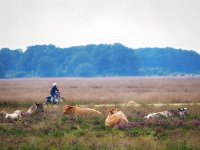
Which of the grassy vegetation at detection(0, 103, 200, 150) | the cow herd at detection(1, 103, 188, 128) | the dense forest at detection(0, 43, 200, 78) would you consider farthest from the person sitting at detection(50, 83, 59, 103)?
the dense forest at detection(0, 43, 200, 78)

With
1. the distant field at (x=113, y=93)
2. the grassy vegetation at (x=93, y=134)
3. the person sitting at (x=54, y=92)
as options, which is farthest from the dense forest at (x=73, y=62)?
the grassy vegetation at (x=93, y=134)

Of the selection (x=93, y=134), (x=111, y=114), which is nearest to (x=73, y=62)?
(x=111, y=114)

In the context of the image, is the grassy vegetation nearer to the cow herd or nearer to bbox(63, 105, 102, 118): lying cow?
the cow herd

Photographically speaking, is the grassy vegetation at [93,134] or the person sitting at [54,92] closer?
the grassy vegetation at [93,134]

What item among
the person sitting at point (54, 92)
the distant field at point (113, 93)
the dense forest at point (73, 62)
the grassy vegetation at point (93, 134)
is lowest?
the grassy vegetation at point (93, 134)

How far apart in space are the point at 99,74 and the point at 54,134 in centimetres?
15634

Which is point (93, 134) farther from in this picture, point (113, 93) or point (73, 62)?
point (73, 62)

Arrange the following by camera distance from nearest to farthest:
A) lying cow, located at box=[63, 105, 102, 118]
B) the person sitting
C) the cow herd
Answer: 1. the cow herd
2. lying cow, located at box=[63, 105, 102, 118]
3. the person sitting

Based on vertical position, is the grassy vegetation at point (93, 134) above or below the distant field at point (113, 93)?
below

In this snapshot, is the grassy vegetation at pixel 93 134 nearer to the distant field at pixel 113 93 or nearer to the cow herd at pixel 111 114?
the cow herd at pixel 111 114

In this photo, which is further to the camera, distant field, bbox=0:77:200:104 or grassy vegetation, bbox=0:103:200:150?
distant field, bbox=0:77:200:104

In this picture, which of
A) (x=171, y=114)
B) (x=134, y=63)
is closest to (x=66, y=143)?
(x=171, y=114)

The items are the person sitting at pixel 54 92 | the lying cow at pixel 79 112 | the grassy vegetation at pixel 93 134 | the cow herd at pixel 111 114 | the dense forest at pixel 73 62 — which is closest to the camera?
the grassy vegetation at pixel 93 134

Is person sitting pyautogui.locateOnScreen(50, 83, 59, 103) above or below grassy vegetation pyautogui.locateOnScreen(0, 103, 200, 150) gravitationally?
above
